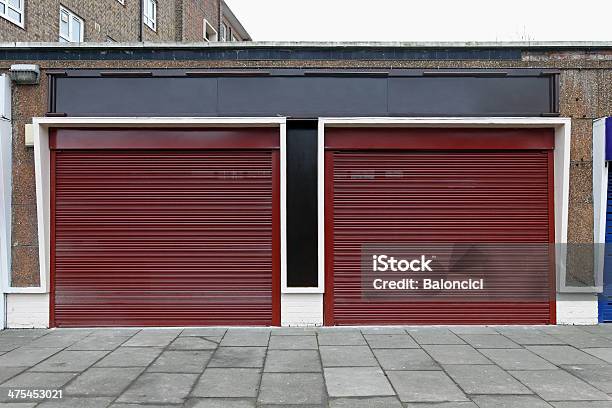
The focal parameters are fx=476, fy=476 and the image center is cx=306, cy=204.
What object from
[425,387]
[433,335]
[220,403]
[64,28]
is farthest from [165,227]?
[64,28]

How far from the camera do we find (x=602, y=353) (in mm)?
6336

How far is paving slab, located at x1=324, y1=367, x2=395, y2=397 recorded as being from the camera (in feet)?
16.2

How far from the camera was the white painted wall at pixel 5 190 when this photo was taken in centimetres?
777

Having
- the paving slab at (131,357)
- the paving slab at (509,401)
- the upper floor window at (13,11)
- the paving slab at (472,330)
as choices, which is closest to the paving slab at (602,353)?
the paving slab at (472,330)

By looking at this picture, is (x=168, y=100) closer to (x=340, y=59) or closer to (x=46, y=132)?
(x=46, y=132)

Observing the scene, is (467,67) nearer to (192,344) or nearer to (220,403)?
(192,344)

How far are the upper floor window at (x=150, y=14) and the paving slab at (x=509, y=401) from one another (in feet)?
80.5

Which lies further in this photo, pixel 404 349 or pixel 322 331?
pixel 322 331

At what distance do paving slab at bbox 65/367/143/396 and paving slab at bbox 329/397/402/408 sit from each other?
229 cm

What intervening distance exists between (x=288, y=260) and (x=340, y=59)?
11.4 ft

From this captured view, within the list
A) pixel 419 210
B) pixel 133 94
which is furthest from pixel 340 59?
pixel 133 94

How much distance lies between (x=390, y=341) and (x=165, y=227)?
4076 mm

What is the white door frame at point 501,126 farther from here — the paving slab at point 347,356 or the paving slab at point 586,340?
the paving slab at point 347,356

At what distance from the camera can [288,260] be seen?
783 cm
